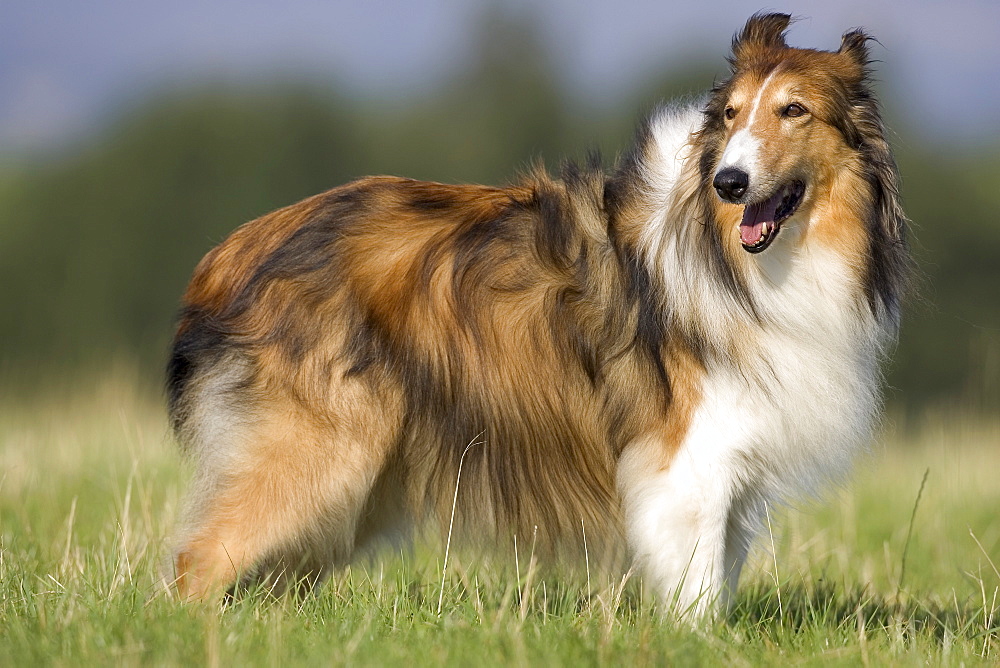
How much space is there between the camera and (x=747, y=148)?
3.95 m

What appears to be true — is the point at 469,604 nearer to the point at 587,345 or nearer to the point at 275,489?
the point at 275,489

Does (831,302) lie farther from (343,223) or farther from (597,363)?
(343,223)

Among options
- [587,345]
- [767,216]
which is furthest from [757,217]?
[587,345]

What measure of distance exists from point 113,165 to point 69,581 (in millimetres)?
28678

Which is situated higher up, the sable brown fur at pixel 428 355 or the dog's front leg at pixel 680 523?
the sable brown fur at pixel 428 355

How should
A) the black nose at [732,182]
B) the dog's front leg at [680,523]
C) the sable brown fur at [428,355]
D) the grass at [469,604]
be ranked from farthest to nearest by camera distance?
1. the sable brown fur at [428,355]
2. the dog's front leg at [680,523]
3. the black nose at [732,182]
4. the grass at [469,604]

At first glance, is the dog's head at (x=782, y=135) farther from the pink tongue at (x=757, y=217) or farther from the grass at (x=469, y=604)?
the grass at (x=469, y=604)

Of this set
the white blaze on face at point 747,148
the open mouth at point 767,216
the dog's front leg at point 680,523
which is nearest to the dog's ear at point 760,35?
the white blaze on face at point 747,148

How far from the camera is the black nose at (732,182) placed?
3893mm

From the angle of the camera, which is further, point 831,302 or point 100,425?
point 100,425

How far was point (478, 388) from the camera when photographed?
4277 millimetres

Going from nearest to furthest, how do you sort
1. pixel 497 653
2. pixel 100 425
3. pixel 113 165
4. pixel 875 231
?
pixel 497 653 < pixel 875 231 < pixel 100 425 < pixel 113 165

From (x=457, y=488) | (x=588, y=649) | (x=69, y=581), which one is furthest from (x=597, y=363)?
(x=69, y=581)

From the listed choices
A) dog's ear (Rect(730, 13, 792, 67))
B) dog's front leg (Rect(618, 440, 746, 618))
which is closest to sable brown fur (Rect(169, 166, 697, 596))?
dog's front leg (Rect(618, 440, 746, 618))
